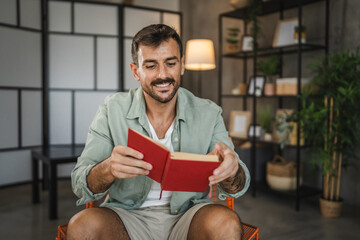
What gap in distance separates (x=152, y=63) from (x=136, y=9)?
356cm

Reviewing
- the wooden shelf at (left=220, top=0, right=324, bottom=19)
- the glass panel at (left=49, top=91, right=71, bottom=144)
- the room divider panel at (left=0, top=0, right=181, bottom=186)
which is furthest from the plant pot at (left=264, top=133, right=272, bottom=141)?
the glass panel at (left=49, top=91, right=71, bottom=144)

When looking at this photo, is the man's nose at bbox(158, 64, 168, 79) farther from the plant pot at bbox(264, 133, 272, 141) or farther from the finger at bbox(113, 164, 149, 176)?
the plant pot at bbox(264, 133, 272, 141)

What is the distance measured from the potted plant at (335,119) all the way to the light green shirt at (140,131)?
1.70 meters

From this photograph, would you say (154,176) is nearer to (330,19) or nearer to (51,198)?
(51,198)

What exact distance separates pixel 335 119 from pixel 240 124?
1333mm

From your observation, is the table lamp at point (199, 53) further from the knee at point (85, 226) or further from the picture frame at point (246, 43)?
the knee at point (85, 226)

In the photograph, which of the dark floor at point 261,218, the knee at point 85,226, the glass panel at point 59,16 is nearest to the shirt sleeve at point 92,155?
the knee at point 85,226

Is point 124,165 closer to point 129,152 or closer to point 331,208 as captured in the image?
point 129,152

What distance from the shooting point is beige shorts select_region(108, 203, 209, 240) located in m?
1.41

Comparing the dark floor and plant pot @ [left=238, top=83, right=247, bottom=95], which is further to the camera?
plant pot @ [left=238, top=83, right=247, bottom=95]

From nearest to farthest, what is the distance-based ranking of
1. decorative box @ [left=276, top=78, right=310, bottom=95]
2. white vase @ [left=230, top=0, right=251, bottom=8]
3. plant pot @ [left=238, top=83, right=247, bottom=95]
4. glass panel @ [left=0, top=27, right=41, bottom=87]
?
decorative box @ [left=276, top=78, right=310, bottom=95], white vase @ [left=230, top=0, right=251, bottom=8], glass panel @ [left=0, top=27, right=41, bottom=87], plant pot @ [left=238, top=83, right=247, bottom=95]

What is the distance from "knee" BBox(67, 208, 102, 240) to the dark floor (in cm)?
158

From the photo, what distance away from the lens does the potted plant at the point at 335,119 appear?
2.90m

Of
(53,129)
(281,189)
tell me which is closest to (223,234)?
(281,189)
